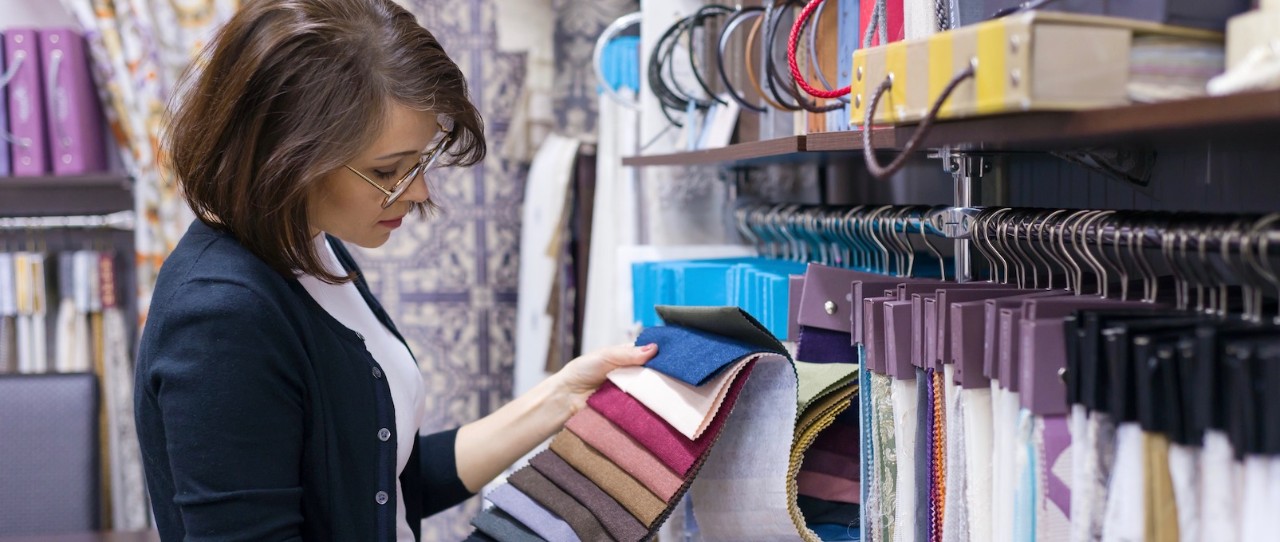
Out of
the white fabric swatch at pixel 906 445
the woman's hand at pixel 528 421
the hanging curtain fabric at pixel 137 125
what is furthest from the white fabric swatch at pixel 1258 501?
the hanging curtain fabric at pixel 137 125

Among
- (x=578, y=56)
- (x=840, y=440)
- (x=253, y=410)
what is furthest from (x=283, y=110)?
(x=578, y=56)

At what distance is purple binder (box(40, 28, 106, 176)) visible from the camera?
9.52 ft

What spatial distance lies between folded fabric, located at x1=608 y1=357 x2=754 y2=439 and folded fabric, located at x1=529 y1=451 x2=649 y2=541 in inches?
4.4

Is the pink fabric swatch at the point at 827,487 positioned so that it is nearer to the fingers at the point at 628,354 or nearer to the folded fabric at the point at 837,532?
the folded fabric at the point at 837,532

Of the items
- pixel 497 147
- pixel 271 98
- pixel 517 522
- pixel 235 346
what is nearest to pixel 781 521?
pixel 517 522

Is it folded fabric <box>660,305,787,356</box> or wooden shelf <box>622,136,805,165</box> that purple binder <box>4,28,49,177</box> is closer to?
wooden shelf <box>622,136,805,165</box>

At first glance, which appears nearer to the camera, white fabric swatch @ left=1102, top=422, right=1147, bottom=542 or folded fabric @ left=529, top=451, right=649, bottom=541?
white fabric swatch @ left=1102, top=422, right=1147, bottom=542

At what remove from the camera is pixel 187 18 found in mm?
3021

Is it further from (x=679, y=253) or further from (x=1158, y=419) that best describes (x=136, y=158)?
(x=1158, y=419)

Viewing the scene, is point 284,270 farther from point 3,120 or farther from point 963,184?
point 3,120

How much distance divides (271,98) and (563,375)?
577 mm

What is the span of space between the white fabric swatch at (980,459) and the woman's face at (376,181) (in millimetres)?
673

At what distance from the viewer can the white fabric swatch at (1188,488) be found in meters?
0.68

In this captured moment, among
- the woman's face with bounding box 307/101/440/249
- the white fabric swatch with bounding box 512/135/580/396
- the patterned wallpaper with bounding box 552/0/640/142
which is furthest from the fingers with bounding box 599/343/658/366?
the patterned wallpaper with bounding box 552/0/640/142
